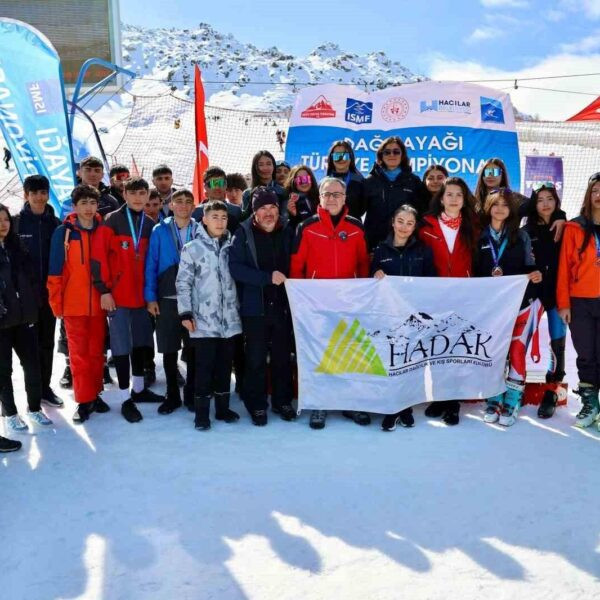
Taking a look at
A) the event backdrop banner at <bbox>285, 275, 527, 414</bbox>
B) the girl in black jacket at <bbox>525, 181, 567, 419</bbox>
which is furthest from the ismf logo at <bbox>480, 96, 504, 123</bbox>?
the event backdrop banner at <bbox>285, 275, 527, 414</bbox>

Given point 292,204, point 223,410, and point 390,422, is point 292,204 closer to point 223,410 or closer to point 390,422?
point 223,410

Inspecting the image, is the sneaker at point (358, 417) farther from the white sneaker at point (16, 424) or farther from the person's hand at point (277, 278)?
the white sneaker at point (16, 424)

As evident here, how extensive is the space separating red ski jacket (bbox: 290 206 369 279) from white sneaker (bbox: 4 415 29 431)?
7.37 feet

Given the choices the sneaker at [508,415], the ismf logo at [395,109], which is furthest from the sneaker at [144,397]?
the ismf logo at [395,109]

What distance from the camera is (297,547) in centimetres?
267

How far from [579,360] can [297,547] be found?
8.59 ft

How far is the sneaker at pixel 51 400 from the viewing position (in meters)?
4.50

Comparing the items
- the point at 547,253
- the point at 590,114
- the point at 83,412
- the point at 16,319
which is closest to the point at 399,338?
the point at 547,253

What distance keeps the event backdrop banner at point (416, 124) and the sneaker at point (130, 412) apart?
3549 mm

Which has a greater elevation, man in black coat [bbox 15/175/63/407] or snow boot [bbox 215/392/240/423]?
man in black coat [bbox 15/175/63/407]

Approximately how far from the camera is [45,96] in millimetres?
5617

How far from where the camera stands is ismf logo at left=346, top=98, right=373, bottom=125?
6547mm

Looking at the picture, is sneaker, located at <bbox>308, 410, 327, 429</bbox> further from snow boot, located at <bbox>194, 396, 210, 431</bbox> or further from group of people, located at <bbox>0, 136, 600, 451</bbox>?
snow boot, located at <bbox>194, 396, 210, 431</bbox>

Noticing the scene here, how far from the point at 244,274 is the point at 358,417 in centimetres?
137
